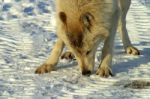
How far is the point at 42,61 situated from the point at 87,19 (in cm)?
133

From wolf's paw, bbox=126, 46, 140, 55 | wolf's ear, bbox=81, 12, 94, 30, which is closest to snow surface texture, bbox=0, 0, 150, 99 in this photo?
wolf's paw, bbox=126, 46, 140, 55

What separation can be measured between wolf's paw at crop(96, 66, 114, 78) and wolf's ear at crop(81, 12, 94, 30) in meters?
0.61

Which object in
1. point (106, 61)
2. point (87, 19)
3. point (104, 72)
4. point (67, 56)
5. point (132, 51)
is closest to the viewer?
point (87, 19)

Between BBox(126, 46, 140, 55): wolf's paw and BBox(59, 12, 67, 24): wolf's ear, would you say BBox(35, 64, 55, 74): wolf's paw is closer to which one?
BBox(59, 12, 67, 24): wolf's ear

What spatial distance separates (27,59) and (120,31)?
192 centimetres

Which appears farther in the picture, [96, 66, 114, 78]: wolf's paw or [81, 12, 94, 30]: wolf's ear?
[96, 66, 114, 78]: wolf's paw

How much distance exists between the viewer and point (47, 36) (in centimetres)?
988

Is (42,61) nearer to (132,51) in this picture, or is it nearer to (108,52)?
(108,52)

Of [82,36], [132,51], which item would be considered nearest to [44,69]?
[82,36]

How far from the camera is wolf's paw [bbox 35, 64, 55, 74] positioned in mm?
7410

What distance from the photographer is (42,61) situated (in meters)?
8.08

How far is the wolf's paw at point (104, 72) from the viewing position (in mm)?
7242

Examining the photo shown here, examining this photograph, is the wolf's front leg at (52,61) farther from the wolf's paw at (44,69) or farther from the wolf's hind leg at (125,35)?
the wolf's hind leg at (125,35)

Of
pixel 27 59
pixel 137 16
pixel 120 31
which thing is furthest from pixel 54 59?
pixel 137 16
